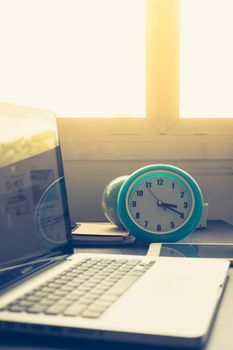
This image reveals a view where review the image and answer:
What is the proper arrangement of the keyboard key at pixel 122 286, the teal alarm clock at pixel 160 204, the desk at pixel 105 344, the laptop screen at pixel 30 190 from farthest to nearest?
1. the teal alarm clock at pixel 160 204
2. the laptop screen at pixel 30 190
3. the keyboard key at pixel 122 286
4. the desk at pixel 105 344

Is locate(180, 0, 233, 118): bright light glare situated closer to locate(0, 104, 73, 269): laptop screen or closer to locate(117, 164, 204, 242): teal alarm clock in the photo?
locate(117, 164, 204, 242): teal alarm clock

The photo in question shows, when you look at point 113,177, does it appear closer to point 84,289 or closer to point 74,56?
point 74,56

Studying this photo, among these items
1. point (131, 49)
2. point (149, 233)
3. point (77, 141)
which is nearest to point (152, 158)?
point (77, 141)

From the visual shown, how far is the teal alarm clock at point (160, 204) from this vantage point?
1.05m

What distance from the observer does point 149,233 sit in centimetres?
105

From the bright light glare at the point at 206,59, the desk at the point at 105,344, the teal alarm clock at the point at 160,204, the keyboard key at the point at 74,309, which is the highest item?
the bright light glare at the point at 206,59

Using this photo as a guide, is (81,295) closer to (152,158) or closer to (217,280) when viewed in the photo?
(217,280)

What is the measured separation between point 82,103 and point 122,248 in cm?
71

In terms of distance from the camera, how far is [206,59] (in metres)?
1.58

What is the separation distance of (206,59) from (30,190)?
0.97 metres

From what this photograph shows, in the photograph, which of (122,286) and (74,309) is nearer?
(74,309)

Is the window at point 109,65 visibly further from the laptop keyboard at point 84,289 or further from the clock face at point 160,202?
the laptop keyboard at point 84,289

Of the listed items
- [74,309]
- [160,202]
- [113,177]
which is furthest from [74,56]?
[74,309]

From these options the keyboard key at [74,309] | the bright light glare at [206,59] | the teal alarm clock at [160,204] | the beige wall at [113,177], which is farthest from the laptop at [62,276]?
the bright light glare at [206,59]
